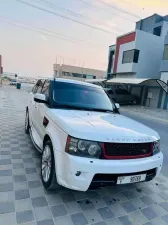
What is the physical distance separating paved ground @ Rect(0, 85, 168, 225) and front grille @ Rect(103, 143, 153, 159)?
814mm

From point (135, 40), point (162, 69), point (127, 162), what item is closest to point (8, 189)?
point (127, 162)

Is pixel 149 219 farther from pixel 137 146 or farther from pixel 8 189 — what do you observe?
pixel 8 189

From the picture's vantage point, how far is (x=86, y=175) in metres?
2.16

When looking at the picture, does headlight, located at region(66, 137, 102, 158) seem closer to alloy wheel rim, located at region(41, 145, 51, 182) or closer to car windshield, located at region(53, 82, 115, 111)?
alloy wheel rim, located at region(41, 145, 51, 182)

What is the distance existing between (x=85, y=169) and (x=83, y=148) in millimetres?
250

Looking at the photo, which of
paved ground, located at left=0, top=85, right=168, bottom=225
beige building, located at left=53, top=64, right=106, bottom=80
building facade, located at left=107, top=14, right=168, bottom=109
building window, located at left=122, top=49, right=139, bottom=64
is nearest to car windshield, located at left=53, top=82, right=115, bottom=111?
paved ground, located at left=0, top=85, right=168, bottom=225

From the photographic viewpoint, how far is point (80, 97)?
Answer: 3.60m

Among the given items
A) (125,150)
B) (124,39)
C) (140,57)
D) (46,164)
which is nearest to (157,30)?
(124,39)

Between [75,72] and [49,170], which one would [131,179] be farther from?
[75,72]

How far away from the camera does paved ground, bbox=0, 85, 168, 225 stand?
7.40ft

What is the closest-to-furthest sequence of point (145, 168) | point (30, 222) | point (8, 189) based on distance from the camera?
point (30, 222)
point (145, 168)
point (8, 189)

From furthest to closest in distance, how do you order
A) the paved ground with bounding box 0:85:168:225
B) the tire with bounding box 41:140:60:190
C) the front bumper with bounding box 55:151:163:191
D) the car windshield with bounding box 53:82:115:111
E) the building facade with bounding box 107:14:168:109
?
1. the building facade with bounding box 107:14:168:109
2. the car windshield with bounding box 53:82:115:111
3. the tire with bounding box 41:140:60:190
4. the paved ground with bounding box 0:85:168:225
5. the front bumper with bounding box 55:151:163:191

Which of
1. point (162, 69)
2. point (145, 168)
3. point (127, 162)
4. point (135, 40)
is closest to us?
point (127, 162)

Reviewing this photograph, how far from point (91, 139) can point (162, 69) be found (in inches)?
822
